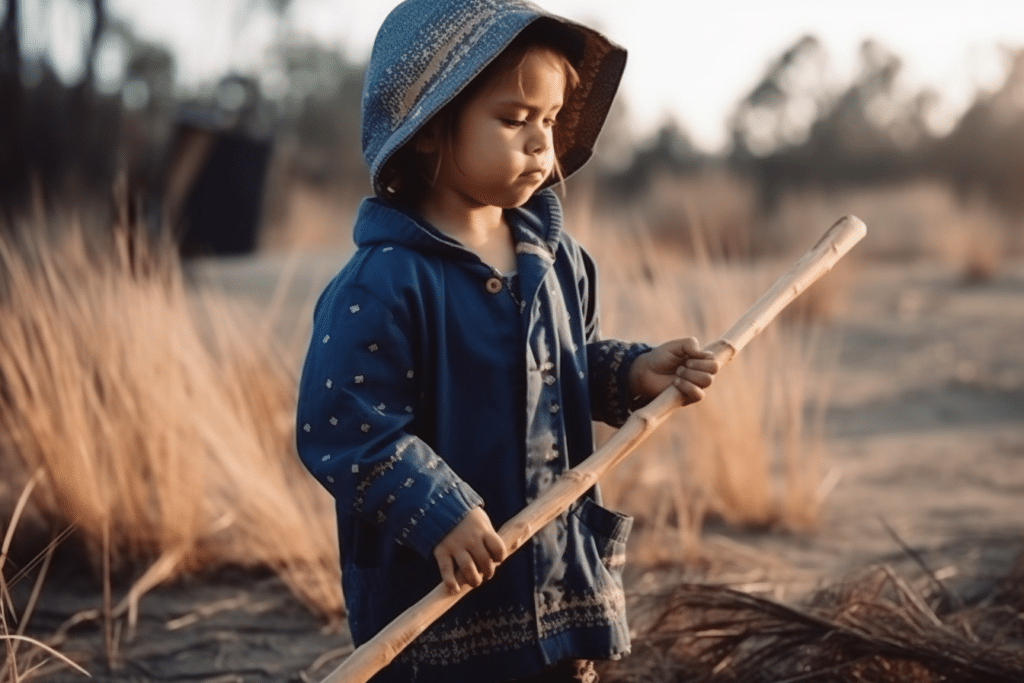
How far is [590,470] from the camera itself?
149cm

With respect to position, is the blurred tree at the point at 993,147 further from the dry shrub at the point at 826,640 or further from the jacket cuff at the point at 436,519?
the jacket cuff at the point at 436,519

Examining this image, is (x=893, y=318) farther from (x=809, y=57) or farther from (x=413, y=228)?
(x=809, y=57)

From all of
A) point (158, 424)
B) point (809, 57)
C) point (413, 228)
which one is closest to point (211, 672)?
point (158, 424)

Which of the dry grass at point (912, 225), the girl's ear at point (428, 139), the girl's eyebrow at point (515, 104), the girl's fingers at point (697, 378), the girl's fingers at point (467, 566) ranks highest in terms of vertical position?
the girl's eyebrow at point (515, 104)

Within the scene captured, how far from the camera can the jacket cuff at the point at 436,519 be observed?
1.43 meters

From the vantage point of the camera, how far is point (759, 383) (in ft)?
11.6

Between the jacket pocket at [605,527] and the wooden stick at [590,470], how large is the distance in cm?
15

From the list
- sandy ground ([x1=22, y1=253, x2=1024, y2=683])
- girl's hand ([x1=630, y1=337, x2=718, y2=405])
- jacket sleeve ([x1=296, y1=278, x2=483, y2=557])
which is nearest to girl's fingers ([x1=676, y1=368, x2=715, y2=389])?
girl's hand ([x1=630, y1=337, x2=718, y2=405])

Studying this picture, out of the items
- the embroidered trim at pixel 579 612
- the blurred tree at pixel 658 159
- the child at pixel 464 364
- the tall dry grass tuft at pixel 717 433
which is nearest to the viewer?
the child at pixel 464 364

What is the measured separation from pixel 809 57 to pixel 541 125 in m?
27.3

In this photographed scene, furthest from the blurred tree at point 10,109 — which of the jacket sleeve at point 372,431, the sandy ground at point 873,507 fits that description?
the jacket sleeve at point 372,431

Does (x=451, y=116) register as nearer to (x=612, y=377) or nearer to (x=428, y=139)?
(x=428, y=139)

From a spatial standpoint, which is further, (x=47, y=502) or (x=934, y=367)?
(x=934, y=367)

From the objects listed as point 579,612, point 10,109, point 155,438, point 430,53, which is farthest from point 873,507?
point 10,109
